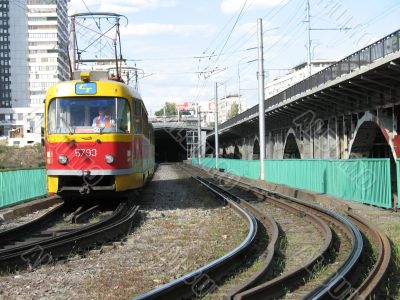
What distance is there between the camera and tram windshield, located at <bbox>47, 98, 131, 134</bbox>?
1352cm

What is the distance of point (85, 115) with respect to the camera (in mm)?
13570

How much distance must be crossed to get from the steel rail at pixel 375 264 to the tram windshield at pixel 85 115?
650 cm

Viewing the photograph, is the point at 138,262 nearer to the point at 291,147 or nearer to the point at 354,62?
the point at 354,62

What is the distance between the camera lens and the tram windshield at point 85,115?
13523 millimetres

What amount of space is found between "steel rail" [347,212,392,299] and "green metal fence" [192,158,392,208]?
3150mm

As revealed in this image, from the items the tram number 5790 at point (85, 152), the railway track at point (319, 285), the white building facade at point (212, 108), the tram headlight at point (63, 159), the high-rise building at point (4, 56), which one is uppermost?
the high-rise building at point (4, 56)

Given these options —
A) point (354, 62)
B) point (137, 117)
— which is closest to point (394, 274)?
point (137, 117)

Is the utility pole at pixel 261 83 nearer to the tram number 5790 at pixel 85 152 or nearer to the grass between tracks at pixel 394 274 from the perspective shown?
the tram number 5790 at pixel 85 152

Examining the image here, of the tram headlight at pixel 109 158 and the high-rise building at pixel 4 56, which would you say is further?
the high-rise building at pixel 4 56

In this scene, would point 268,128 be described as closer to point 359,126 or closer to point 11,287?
point 359,126

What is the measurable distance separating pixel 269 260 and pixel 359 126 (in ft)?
77.2

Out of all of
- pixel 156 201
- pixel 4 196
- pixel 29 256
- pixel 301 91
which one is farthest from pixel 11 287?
pixel 301 91

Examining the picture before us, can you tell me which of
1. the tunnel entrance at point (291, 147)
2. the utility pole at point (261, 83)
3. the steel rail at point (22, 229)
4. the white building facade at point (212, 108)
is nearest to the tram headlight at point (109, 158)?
the steel rail at point (22, 229)

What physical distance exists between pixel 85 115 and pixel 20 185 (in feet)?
14.0
